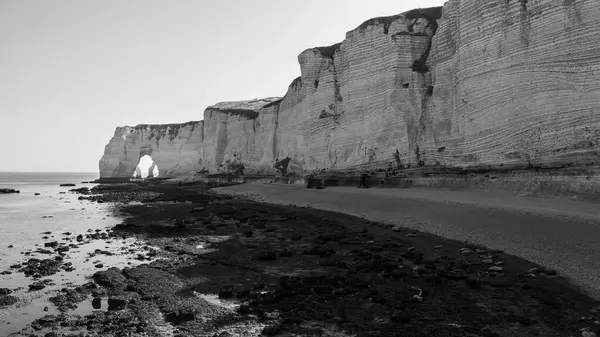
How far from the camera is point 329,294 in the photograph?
293 inches

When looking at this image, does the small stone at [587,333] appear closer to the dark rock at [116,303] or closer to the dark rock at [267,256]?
the dark rock at [267,256]

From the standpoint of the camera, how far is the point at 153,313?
6.71 metres

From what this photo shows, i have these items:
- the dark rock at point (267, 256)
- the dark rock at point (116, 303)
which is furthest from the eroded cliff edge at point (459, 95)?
the dark rock at point (116, 303)

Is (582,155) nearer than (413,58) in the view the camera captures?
Yes

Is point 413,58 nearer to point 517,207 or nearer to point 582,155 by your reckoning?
point 582,155

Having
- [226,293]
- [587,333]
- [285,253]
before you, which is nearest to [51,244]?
[285,253]

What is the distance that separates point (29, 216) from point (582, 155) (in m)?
29.0

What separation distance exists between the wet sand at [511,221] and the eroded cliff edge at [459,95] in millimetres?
1888

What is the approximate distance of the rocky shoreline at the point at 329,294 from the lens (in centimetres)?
585

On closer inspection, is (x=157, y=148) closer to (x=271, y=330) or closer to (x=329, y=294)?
(x=329, y=294)

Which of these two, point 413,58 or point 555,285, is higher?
point 413,58

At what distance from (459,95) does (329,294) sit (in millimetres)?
18572

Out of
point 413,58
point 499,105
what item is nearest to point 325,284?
point 499,105

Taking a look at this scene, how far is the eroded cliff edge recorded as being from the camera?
15016mm
